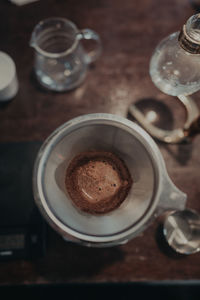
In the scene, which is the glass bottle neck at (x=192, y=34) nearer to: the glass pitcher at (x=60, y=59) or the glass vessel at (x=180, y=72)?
the glass vessel at (x=180, y=72)

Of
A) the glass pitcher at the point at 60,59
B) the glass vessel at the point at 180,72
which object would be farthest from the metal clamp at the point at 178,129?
the glass pitcher at the point at 60,59

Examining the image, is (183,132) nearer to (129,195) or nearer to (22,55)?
(129,195)

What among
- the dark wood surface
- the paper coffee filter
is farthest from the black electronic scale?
the paper coffee filter

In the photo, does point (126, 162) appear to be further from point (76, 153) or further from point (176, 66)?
point (176, 66)

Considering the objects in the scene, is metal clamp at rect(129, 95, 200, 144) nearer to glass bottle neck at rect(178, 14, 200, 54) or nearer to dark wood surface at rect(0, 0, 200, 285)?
dark wood surface at rect(0, 0, 200, 285)

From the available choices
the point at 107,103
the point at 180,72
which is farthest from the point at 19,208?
the point at 180,72
